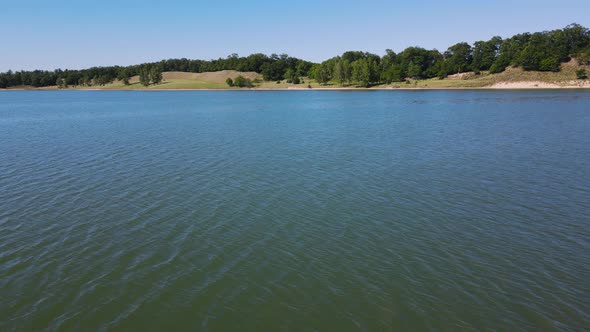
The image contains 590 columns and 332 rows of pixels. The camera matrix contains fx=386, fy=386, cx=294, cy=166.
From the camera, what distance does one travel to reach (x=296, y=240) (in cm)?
1755

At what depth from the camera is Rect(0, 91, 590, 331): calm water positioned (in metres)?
12.3

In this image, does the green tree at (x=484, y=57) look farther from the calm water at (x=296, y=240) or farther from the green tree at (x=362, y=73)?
the calm water at (x=296, y=240)

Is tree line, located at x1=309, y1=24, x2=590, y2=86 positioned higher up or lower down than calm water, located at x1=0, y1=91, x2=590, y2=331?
higher up

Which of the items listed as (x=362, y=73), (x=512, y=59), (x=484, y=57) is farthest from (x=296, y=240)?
(x=484, y=57)

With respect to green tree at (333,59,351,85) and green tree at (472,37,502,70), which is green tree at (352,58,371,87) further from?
green tree at (472,37,502,70)

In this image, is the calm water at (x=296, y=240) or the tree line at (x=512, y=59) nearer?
the calm water at (x=296, y=240)

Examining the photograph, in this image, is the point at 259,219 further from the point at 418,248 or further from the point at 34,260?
the point at 34,260

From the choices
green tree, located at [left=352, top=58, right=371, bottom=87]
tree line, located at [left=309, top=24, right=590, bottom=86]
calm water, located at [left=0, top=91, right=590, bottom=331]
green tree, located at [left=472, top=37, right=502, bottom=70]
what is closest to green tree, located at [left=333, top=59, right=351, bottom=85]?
tree line, located at [left=309, top=24, right=590, bottom=86]

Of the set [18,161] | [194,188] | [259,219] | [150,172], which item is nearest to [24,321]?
[259,219]

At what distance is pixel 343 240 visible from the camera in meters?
17.5

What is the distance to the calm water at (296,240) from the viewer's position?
12.3 m

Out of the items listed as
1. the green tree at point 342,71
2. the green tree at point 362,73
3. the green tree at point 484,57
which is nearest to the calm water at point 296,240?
the green tree at point 362,73

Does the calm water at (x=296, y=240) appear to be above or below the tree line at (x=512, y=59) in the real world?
below

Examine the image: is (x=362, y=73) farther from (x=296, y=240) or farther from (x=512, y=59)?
(x=296, y=240)
